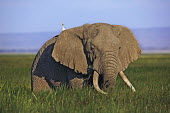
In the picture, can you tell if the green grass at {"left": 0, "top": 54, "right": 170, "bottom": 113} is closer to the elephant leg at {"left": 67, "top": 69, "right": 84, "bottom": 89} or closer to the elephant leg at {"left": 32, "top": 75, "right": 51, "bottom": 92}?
the elephant leg at {"left": 67, "top": 69, "right": 84, "bottom": 89}

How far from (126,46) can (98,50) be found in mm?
1263

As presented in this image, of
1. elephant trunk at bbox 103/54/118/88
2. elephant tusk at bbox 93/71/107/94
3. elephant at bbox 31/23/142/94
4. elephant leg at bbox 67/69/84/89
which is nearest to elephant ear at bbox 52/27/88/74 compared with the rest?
elephant at bbox 31/23/142/94

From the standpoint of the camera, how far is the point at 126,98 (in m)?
9.33

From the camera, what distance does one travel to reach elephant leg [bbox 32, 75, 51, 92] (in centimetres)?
1163

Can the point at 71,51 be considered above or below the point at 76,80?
above

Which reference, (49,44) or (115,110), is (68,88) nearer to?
(49,44)

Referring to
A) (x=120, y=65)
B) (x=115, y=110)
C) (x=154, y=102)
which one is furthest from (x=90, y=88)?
(x=115, y=110)

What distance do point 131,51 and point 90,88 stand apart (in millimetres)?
1638

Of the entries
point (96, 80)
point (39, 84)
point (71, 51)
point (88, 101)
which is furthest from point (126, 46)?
point (39, 84)

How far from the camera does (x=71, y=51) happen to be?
10.3 metres

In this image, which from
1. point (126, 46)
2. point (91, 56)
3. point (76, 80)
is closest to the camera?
point (91, 56)

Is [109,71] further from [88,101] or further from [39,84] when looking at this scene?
[39,84]

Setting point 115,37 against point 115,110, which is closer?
point 115,110

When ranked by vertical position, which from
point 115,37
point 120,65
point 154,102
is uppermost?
point 115,37
